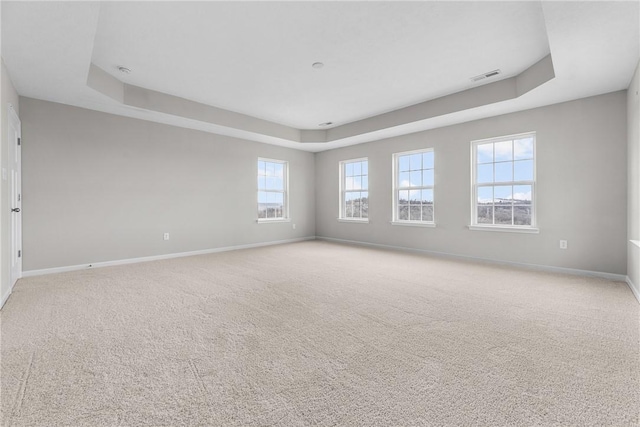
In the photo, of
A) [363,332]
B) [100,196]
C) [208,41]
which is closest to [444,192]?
[363,332]

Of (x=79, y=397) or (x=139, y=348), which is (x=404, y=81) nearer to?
(x=139, y=348)

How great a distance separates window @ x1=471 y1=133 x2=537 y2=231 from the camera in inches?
171

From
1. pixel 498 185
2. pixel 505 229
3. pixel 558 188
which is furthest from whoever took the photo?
pixel 498 185

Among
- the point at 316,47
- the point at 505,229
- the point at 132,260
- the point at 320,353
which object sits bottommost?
the point at 320,353

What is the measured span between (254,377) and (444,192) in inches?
185

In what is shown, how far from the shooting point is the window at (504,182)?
14.3 feet

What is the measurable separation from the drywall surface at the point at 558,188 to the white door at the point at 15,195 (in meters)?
5.98

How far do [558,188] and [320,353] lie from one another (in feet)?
13.9

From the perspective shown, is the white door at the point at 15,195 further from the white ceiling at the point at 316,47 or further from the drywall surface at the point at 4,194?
the white ceiling at the point at 316,47

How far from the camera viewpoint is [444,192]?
17.2ft

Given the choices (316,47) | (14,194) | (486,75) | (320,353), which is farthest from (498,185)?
(14,194)

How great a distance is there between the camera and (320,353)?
188 centimetres

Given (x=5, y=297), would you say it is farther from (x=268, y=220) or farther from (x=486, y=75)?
(x=486, y=75)

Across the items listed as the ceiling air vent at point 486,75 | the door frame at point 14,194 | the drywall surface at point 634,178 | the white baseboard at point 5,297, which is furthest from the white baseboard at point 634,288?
the door frame at point 14,194
